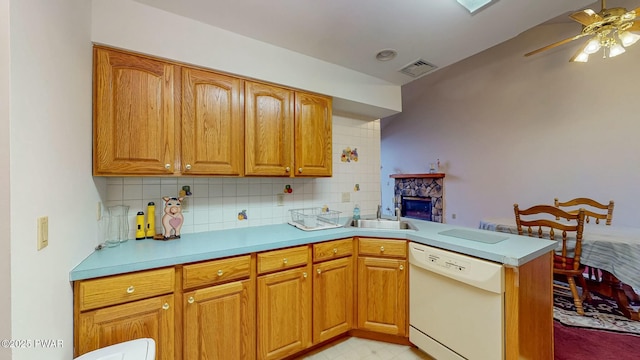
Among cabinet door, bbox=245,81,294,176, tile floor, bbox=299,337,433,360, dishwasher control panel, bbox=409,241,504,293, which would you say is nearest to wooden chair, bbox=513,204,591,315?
dishwasher control panel, bbox=409,241,504,293

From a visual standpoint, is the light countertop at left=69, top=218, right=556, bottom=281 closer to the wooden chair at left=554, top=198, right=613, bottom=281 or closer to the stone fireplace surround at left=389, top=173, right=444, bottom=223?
the wooden chair at left=554, top=198, right=613, bottom=281

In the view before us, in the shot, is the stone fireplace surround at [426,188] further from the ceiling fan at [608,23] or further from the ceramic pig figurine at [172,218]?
the ceramic pig figurine at [172,218]

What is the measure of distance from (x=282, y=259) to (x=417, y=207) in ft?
15.9

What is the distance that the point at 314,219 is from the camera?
82.9 inches

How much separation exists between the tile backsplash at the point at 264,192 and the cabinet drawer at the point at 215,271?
59 cm

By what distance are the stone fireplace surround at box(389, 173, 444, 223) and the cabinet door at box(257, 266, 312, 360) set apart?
369 cm

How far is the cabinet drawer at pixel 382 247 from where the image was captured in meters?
1.83

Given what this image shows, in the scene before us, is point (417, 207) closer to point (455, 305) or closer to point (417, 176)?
point (417, 176)

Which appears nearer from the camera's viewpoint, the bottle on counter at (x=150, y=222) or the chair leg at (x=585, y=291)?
the bottle on counter at (x=150, y=222)

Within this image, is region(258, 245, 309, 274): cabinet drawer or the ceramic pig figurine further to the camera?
the ceramic pig figurine

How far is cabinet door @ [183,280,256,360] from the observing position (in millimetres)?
1305

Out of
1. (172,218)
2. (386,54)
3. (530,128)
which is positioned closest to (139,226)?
(172,218)

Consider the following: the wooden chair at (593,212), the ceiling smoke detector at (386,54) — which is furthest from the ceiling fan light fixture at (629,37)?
the ceiling smoke detector at (386,54)

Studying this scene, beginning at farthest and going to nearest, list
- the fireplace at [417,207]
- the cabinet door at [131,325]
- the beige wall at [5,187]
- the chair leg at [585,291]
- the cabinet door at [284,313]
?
the fireplace at [417,207] < the chair leg at [585,291] < the cabinet door at [284,313] < the cabinet door at [131,325] < the beige wall at [5,187]
